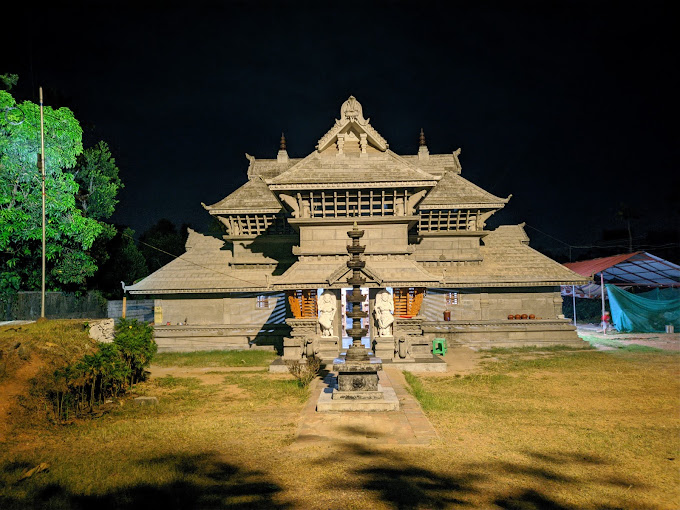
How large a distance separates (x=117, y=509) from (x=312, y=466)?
110 inches

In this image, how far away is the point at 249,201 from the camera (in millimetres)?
23031

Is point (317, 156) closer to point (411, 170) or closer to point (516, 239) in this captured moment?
point (411, 170)

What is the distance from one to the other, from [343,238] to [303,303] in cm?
330

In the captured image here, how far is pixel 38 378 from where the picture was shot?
1030cm

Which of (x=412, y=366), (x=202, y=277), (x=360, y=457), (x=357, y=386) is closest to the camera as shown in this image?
(x=360, y=457)

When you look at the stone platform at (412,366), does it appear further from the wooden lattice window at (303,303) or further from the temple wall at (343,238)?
the temple wall at (343,238)

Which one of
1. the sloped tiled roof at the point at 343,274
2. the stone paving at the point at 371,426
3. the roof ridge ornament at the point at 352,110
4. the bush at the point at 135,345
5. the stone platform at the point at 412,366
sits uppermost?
the roof ridge ornament at the point at 352,110

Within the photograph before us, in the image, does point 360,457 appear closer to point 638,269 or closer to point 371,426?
point 371,426

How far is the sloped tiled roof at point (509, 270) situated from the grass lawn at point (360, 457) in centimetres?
999

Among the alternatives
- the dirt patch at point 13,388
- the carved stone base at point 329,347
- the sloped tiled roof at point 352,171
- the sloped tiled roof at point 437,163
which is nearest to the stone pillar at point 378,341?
the carved stone base at point 329,347

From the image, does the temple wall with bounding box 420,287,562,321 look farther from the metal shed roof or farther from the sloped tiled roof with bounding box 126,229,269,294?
the sloped tiled roof with bounding box 126,229,269,294

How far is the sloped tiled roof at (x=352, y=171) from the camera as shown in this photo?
56.3 ft

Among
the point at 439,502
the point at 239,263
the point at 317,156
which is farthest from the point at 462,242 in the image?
the point at 439,502

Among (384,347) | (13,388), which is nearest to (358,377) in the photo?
(384,347)
